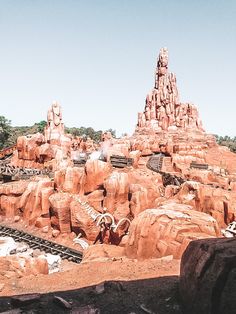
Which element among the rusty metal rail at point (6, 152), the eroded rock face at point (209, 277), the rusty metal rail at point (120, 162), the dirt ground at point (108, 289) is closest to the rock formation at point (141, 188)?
the rusty metal rail at point (120, 162)

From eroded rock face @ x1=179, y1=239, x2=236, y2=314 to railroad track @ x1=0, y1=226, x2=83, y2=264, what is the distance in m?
14.3

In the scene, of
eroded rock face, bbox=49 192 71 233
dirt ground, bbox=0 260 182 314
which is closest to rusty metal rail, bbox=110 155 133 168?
eroded rock face, bbox=49 192 71 233

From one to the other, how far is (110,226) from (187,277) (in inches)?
690

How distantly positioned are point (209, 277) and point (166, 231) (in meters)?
6.44

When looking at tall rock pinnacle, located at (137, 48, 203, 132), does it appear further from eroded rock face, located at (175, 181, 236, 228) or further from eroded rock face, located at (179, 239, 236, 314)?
eroded rock face, located at (179, 239, 236, 314)

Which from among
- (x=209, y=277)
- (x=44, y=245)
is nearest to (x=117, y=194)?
(x=44, y=245)

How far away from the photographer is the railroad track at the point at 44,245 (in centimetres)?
2138

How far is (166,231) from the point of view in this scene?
43.2 ft

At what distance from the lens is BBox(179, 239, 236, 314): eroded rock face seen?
248 inches

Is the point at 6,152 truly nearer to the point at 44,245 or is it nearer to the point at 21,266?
the point at 44,245

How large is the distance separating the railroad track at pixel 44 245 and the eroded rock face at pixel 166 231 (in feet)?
26.6

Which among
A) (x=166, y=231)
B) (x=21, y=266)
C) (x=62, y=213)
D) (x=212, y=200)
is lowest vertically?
(x=62, y=213)

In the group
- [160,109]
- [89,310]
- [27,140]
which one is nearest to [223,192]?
[89,310]

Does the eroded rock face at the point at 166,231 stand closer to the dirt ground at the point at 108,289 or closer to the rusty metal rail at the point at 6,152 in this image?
the dirt ground at the point at 108,289
